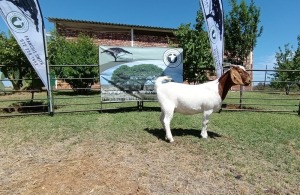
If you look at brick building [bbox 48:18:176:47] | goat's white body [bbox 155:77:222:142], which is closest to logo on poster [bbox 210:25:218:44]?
goat's white body [bbox 155:77:222:142]

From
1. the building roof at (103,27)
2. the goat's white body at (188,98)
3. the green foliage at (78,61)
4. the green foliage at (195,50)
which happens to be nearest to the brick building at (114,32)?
the building roof at (103,27)

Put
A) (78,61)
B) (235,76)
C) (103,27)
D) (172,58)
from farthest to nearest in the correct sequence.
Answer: (103,27), (78,61), (172,58), (235,76)

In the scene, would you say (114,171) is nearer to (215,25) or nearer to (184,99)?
(184,99)

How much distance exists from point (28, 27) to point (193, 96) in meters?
4.43

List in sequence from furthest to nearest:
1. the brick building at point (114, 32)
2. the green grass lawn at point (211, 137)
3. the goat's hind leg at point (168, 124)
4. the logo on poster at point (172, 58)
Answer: the brick building at point (114, 32), the logo on poster at point (172, 58), the goat's hind leg at point (168, 124), the green grass lawn at point (211, 137)

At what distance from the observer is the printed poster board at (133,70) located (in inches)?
314

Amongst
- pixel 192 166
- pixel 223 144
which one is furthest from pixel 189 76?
pixel 192 166

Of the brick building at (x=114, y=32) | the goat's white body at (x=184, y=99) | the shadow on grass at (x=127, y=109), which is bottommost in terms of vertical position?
the shadow on grass at (x=127, y=109)

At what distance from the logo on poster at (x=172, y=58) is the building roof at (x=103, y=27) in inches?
403

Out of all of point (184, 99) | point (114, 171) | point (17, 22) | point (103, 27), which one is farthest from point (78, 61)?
point (114, 171)

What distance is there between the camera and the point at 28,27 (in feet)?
22.1

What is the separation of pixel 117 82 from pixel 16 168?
178 inches

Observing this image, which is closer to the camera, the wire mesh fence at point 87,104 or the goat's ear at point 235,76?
the goat's ear at point 235,76

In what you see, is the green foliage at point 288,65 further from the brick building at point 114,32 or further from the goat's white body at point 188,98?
the goat's white body at point 188,98
